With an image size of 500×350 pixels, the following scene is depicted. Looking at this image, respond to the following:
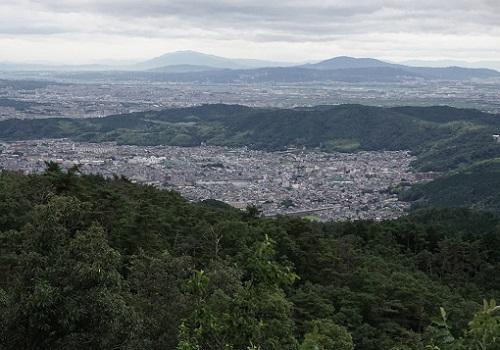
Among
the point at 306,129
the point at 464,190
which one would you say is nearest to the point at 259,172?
the point at 464,190

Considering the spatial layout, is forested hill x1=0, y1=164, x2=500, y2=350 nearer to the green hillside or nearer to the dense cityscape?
the green hillside

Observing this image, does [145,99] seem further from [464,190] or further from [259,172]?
[464,190]

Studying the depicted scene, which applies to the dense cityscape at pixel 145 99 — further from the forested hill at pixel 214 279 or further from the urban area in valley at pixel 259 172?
the forested hill at pixel 214 279

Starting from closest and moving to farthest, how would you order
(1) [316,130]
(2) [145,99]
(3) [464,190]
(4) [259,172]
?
(3) [464,190] < (4) [259,172] < (1) [316,130] < (2) [145,99]

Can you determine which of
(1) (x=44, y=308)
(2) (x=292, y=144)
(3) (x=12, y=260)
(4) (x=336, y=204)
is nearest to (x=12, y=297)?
(1) (x=44, y=308)

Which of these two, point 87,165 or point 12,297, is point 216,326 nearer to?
point 12,297
